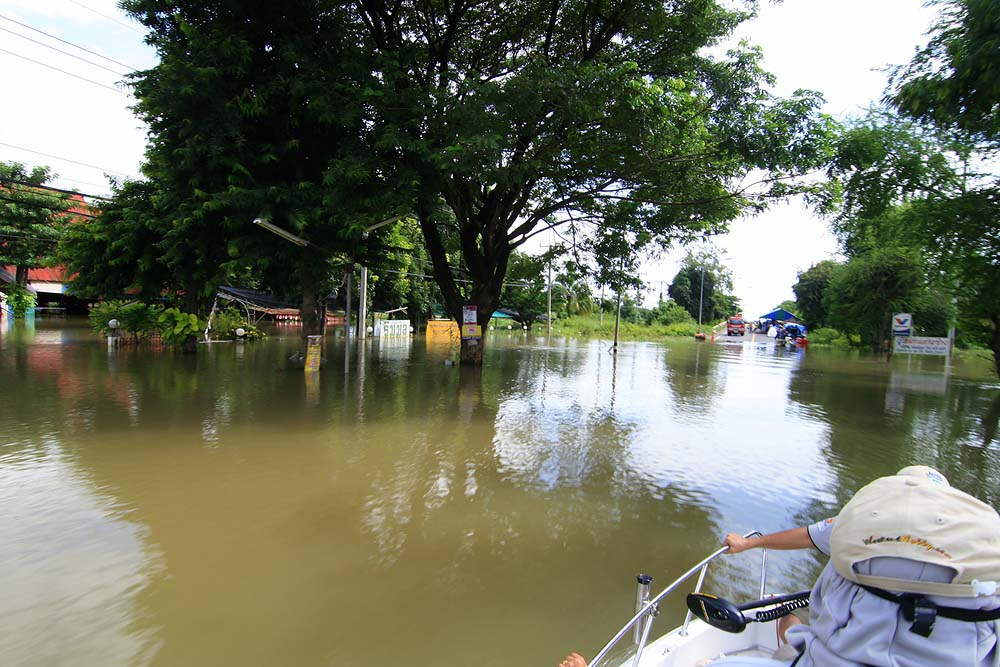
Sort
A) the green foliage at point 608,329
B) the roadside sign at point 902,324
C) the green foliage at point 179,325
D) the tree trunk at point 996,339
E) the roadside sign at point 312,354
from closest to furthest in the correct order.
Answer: the roadside sign at point 312,354
the tree trunk at point 996,339
the green foliage at point 179,325
the roadside sign at point 902,324
the green foliage at point 608,329

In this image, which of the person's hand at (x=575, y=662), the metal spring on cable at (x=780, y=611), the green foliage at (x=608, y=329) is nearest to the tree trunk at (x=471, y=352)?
the metal spring on cable at (x=780, y=611)

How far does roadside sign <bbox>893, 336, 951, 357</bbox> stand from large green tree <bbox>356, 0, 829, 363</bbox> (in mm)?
12106

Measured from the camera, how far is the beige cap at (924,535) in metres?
1.60

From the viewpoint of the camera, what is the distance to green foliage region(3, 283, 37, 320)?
3097cm

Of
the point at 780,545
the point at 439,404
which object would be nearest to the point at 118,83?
the point at 439,404

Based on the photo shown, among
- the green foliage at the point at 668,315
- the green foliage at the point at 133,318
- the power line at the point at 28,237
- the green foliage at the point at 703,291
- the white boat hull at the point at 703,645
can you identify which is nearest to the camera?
the white boat hull at the point at 703,645

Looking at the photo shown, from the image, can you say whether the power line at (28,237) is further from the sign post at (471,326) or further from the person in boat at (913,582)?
the person in boat at (913,582)

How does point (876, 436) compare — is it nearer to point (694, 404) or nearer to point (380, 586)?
point (694, 404)

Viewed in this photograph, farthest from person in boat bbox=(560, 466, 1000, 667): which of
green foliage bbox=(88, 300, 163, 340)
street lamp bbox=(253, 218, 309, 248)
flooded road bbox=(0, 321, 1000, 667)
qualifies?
green foliage bbox=(88, 300, 163, 340)

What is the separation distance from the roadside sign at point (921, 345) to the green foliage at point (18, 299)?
145 feet

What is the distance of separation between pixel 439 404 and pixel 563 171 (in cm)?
666

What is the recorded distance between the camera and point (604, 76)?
9.42m

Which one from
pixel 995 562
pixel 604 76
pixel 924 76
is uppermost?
pixel 604 76

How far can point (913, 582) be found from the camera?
5.38ft
